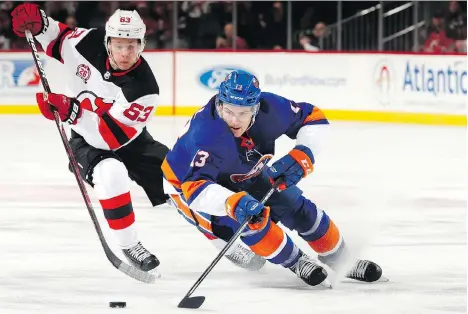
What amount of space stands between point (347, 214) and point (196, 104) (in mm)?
5651

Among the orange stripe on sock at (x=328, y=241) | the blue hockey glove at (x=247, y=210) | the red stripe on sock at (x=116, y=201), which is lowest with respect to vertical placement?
the orange stripe on sock at (x=328, y=241)

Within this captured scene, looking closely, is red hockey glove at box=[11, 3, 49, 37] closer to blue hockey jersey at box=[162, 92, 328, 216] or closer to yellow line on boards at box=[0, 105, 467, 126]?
blue hockey jersey at box=[162, 92, 328, 216]

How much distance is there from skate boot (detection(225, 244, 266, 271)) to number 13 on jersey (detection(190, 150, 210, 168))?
2.23 ft

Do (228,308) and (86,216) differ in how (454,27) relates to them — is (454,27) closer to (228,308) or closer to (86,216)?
(86,216)

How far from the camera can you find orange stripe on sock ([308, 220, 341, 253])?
4.11 m

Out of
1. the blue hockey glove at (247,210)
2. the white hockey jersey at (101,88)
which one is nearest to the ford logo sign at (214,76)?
the white hockey jersey at (101,88)

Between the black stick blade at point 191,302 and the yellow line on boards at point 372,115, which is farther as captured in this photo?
the yellow line on boards at point 372,115

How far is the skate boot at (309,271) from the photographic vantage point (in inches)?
155

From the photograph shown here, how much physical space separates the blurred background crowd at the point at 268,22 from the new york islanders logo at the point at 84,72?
22.3 ft

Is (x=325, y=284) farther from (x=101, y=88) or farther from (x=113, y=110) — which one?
(x=101, y=88)

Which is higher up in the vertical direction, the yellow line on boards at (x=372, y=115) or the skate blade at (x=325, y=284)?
the yellow line on boards at (x=372, y=115)

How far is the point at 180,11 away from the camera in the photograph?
11.8m

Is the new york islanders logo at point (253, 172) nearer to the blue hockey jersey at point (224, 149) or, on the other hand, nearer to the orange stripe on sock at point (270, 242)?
the blue hockey jersey at point (224, 149)

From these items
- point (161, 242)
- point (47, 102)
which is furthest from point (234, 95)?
point (161, 242)
